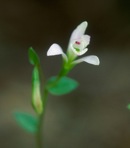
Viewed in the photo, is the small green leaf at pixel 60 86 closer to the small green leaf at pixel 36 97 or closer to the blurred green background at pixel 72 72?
the small green leaf at pixel 36 97

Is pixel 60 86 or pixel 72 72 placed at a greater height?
pixel 60 86

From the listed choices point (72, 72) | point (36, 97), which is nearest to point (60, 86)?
point (36, 97)

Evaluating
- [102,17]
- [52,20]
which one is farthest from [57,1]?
[102,17]

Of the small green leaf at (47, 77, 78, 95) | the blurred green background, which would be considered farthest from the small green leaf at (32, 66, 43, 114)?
the blurred green background

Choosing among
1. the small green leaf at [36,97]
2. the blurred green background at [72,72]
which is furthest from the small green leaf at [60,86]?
the blurred green background at [72,72]

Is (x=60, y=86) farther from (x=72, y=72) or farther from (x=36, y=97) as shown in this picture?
(x=72, y=72)

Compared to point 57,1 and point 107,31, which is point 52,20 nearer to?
point 57,1

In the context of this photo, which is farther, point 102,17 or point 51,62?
point 102,17

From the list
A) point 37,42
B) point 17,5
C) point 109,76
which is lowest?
point 109,76

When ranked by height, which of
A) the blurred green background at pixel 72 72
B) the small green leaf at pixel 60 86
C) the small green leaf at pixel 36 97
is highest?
the small green leaf at pixel 36 97
